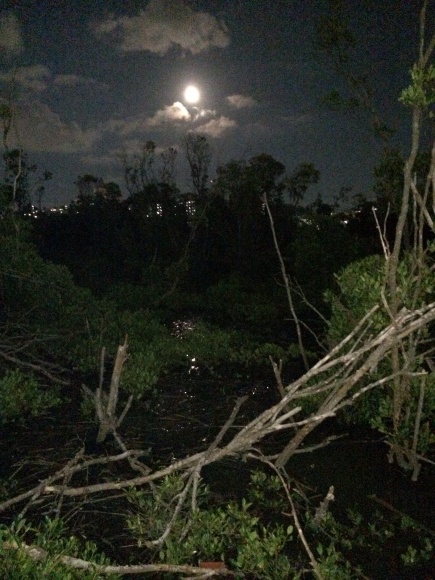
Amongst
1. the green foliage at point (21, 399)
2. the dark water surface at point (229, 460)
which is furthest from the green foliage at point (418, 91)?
the green foliage at point (21, 399)

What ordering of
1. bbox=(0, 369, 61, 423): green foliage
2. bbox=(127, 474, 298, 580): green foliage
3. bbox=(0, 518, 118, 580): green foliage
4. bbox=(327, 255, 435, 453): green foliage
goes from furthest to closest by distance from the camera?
bbox=(0, 369, 61, 423): green foliage < bbox=(327, 255, 435, 453): green foliage < bbox=(127, 474, 298, 580): green foliage < bbox=(0, 518, 118, 580): green foliage

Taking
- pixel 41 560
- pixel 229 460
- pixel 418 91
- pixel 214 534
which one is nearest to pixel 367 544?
pixel 214 534

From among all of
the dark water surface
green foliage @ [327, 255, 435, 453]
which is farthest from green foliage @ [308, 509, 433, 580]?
green foliage @ [327, 255, 435, 453]

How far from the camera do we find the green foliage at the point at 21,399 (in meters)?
7.43

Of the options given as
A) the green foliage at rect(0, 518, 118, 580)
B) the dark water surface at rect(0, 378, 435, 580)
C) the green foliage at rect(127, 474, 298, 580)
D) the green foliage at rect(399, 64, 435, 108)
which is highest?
the green foliage at rect(399, 64, 435, 108)

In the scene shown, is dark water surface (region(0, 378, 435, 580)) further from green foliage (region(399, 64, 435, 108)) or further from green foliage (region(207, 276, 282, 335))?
green foliage (region(207, 276, 282, 335))

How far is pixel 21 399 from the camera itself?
760 cm

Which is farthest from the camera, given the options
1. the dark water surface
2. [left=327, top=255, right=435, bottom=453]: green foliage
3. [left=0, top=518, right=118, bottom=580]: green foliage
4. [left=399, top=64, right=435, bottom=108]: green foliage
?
[left=327, top=255, right=435, bottom=453]: green foliage

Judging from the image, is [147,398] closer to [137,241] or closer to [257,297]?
[257,297]

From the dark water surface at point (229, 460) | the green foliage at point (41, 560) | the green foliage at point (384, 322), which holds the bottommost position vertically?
the dark water surface at point (229, 460)

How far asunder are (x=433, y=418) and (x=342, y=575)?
311 cm

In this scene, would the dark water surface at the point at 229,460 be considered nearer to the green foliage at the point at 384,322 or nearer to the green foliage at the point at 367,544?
the green foliage at the point at 367,544

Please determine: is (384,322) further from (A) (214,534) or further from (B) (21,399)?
(B) (21,399)

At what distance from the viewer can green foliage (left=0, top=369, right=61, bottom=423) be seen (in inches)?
293
